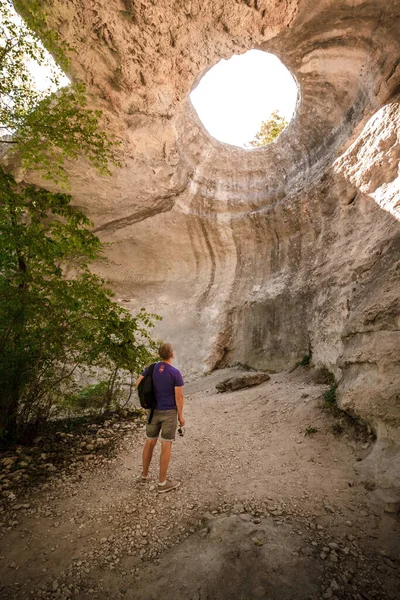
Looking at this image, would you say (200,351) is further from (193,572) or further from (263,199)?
(193,572)

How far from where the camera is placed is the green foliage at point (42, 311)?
412cm

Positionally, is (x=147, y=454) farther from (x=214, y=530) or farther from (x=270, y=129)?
(x=270, y=129)

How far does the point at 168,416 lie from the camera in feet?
13.4

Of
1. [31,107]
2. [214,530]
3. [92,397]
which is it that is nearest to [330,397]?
[214,530]

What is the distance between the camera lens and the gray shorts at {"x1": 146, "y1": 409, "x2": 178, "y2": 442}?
4035 millimetres

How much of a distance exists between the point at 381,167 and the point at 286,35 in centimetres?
619

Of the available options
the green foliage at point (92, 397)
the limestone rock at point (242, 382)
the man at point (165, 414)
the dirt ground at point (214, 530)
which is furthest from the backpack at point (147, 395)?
the limestone rock at point (242, 382)

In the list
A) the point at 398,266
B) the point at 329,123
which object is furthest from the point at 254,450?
the point at 329,123

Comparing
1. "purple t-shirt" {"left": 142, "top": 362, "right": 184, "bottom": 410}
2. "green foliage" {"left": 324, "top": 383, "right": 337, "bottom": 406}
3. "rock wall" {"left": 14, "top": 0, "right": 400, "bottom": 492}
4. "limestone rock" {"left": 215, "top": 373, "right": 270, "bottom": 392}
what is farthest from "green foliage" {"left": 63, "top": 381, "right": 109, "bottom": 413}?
"rock wall" {"left": 14, "top": 0, "right": 400, "bottom": 492}

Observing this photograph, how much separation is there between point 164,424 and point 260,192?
12297mm

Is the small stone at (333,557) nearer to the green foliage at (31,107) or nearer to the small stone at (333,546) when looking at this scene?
the small stone at (333,546)

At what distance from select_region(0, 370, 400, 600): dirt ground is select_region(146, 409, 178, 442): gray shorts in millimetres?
705

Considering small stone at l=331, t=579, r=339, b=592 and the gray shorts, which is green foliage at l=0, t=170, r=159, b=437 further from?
small stone at l=331, t=579, r=339, b=592

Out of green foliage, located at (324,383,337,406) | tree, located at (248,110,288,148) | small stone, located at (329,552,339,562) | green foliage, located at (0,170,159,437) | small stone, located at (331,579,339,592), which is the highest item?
tree, located at (248,110,288,148)
